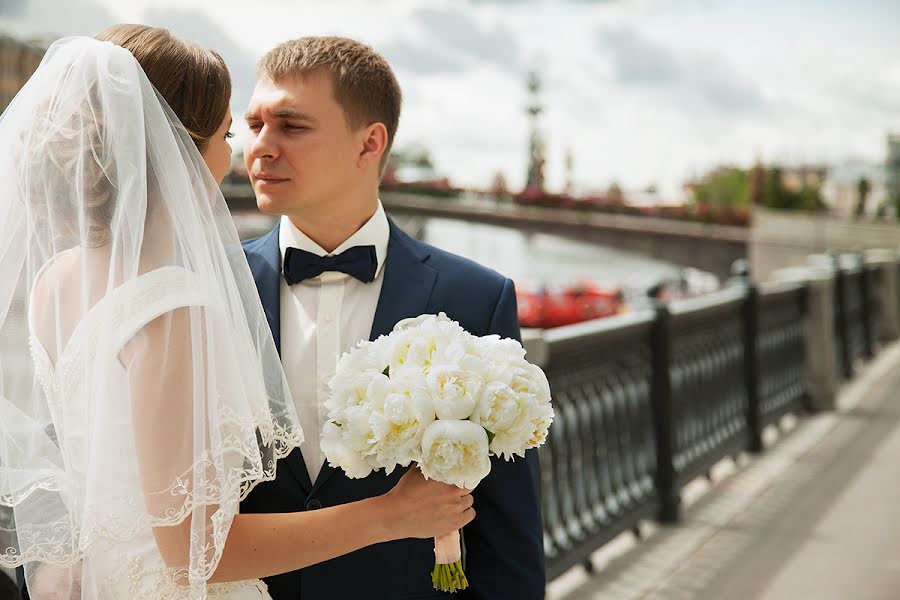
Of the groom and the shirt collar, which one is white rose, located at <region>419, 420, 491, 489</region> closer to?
the groom

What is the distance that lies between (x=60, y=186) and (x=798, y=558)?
486 centimetres

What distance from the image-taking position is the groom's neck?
2295 mm

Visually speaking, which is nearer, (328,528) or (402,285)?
(328,528)

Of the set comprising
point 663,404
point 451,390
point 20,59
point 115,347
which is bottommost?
point 663,404

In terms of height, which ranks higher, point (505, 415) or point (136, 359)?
point (136, 359)

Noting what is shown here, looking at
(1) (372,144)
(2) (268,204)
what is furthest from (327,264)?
(1) (372,144)

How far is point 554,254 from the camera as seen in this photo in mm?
59688

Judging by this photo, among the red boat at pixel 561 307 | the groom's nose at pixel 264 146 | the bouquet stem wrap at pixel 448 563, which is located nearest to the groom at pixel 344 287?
the groom's nose at pixel 264 146

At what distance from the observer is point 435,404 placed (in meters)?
1.79

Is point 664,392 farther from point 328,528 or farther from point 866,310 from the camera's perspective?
point 866,310

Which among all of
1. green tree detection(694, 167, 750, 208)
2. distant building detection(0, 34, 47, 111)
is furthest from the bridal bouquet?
green tree detection(694, 167, 750, 208)

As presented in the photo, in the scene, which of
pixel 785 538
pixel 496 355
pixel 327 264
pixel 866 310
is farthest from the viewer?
pixel 866 310

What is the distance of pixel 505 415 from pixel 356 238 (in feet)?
2.16

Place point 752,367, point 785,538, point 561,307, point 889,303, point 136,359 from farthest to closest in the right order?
point 561,307, point 889,303, point 752,367, point 785,538, point 136,359
